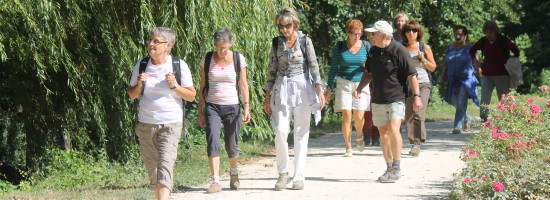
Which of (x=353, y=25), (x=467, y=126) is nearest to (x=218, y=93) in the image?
(x=353, y=25)

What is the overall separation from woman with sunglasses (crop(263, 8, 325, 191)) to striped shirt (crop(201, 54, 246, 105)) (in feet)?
1.33

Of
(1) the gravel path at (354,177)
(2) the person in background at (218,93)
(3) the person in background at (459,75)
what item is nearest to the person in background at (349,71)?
(1) the gravel path at (354,177)

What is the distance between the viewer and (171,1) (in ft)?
34.5

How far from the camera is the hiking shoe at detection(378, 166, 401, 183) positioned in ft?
29.8

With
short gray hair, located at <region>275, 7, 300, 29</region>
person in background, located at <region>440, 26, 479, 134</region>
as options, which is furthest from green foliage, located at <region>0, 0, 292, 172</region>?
person in background, located at <region>440, 26, 479, 134</region>

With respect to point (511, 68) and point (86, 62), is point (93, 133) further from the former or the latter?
point (511, 68)

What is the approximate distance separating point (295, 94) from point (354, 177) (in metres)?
1.41

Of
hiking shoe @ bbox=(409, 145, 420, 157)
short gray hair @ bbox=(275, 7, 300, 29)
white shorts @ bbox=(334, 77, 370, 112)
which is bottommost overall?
hiking shoe @ bbox=(409, 145, 420, 157)

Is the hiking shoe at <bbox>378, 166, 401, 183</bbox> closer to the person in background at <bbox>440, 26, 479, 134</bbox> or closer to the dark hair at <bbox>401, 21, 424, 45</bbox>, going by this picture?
the dark hair at <bbox>401, 21, 424, 45</bbox>

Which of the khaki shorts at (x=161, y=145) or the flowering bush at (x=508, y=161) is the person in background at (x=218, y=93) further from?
the flowering bush at (x=508, y=161)

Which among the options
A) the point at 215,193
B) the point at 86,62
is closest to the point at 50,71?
the point at 86,62

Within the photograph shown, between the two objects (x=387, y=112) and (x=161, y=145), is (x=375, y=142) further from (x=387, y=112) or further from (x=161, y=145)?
(x=161, y=145)

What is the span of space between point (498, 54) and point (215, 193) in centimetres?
687

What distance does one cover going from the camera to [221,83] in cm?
859
